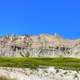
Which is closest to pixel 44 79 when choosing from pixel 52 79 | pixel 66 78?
pixel 52 79

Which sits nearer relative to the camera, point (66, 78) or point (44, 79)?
point (44, 79)

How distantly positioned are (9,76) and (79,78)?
15.1m

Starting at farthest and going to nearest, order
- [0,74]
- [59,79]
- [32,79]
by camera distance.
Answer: [59,79], [32,79], [0,74]

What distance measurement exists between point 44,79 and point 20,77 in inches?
261

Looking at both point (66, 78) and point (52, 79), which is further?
point (66, 78)

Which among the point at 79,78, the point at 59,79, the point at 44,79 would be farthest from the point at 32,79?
the point at 79,78

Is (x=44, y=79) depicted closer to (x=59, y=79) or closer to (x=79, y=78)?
(x=59, y=79)

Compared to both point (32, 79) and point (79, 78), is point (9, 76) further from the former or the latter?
point (79, 78)

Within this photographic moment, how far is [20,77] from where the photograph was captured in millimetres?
40875

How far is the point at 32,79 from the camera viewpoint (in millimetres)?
45312

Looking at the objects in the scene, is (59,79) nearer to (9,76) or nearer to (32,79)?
(32,79)

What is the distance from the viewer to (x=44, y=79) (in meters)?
47.0

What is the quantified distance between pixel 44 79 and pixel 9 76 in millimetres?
8879

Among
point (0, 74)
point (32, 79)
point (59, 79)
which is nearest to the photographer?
point (0, 74)
